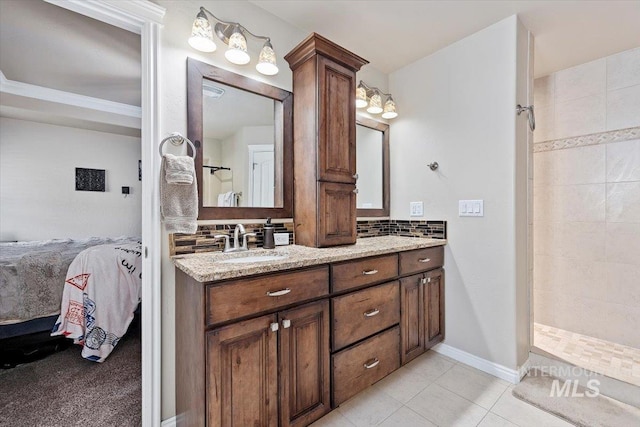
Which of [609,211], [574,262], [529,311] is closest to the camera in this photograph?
[529,311]

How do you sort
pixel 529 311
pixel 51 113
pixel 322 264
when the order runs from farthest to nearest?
pixel 51 113 → pixel 529 311 → pixel 322 264

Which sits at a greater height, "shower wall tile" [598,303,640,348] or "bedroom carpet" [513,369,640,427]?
"shower wall tile" [598,303,640,348]

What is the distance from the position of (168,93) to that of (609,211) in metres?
3.34

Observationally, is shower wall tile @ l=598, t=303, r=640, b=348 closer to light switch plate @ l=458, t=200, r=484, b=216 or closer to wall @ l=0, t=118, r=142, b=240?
light switch plate @ l=458, t=200, r=484, b=216

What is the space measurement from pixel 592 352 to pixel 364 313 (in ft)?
6.50

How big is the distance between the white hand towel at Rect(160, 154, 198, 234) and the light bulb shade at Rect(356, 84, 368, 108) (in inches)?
58.9

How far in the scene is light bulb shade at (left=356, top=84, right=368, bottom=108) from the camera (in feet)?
7.61

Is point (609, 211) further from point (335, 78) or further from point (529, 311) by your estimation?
point (335, 78)

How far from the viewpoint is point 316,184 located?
177 cm

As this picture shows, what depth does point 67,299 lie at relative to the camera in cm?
210

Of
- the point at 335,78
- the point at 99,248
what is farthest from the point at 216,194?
the point at 99,248

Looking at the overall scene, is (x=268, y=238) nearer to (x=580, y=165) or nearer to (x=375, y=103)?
(x=375, y=103)

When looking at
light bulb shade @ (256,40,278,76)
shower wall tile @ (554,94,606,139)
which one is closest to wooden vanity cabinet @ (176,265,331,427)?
light bulb shade @ (256,40,278,76)

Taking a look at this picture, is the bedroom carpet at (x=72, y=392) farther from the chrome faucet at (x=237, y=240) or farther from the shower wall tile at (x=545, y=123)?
the shower wall tile at (x=545, y=123)
